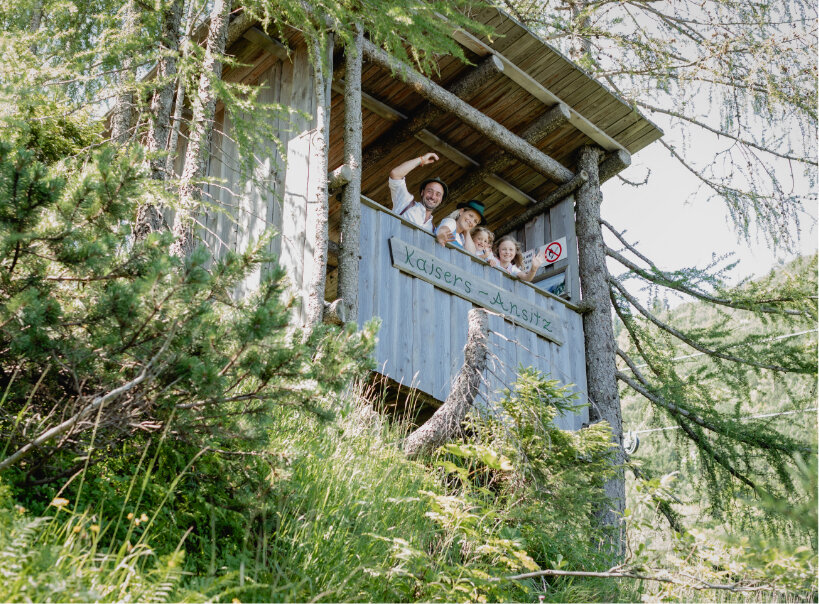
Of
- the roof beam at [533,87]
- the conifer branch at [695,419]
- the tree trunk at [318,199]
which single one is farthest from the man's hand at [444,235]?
the conifer branch at [695,419]

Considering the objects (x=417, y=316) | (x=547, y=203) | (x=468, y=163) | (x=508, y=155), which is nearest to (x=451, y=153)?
(x=468, y=163)

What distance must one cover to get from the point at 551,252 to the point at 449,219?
83.5 inches

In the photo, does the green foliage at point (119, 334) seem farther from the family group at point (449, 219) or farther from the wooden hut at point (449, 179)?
the family group at point (449, 219)

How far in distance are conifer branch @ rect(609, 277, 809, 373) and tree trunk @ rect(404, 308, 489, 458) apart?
4572mm

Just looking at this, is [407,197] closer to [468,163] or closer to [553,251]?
[468,163]

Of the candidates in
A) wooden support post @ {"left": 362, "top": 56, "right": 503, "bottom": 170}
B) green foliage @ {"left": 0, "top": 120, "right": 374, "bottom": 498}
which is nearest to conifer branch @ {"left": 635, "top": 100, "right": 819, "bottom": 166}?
wooden support post @ {"left": 362, "top": 56, "right": 503, "bottom": 170}

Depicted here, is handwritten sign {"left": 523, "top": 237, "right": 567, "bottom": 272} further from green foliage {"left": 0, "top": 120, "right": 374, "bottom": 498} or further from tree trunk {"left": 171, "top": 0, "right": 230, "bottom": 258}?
green foliage {"left": 0, "top": 120, "right": 374, "bottom": 498}

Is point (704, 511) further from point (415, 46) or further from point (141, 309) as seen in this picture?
point (141, 309)

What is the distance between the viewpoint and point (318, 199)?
6.58m

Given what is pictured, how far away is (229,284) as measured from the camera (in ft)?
10.6

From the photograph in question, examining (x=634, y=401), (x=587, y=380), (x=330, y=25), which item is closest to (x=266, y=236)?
(x=330, y=25)

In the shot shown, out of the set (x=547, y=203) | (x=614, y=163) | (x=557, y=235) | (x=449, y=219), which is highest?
(x=614, y=163)

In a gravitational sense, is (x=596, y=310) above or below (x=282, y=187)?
below

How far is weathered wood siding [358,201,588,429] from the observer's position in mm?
6637
